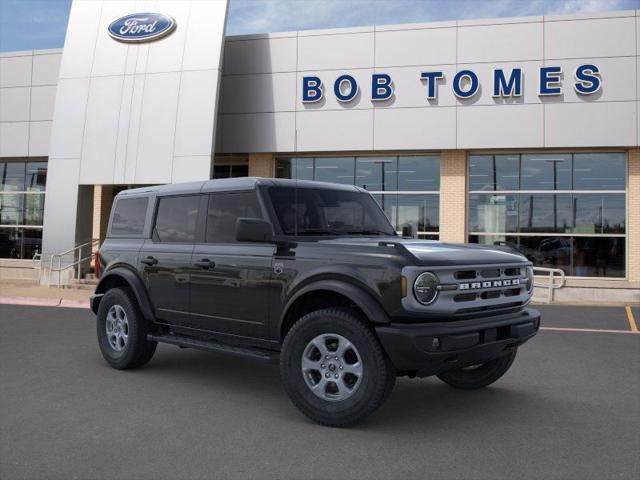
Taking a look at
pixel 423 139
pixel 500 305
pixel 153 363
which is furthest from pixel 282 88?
pixel 500 305

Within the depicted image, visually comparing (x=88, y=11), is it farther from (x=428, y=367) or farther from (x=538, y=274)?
(x=428, y=367)

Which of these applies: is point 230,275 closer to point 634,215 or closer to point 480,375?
point 480,375

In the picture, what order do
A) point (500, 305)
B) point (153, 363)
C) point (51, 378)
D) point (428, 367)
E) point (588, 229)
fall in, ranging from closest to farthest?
1. point (428, 367)
2. point (500, 305)
3. point (51, 378)
4. point (153, 363)
5. point (588, 229)

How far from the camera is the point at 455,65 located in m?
19.0

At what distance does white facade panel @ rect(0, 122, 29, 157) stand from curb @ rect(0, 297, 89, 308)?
33.0 feet

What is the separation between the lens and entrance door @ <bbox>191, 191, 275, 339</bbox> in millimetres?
5539

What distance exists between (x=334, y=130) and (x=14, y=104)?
12792 mm

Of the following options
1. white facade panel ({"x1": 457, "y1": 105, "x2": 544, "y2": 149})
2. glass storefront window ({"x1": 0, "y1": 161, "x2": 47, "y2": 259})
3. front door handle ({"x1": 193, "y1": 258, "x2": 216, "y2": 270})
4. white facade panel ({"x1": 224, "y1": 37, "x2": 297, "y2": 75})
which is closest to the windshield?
front door handle ({"x1": 193, "y1": 258, "x2": 216, "y2": 270})

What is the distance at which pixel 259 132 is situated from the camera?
2061cm

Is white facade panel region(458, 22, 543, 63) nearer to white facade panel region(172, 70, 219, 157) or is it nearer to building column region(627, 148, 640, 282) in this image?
building column region(627, 148, 640, 282)

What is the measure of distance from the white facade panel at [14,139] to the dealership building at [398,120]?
10.3 feet

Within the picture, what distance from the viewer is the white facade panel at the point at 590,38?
18.1 m

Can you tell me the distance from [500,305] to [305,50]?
54.1ft

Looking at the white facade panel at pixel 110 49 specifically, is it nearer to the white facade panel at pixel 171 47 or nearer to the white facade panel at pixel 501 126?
the white facade panel at pixel 171 47
